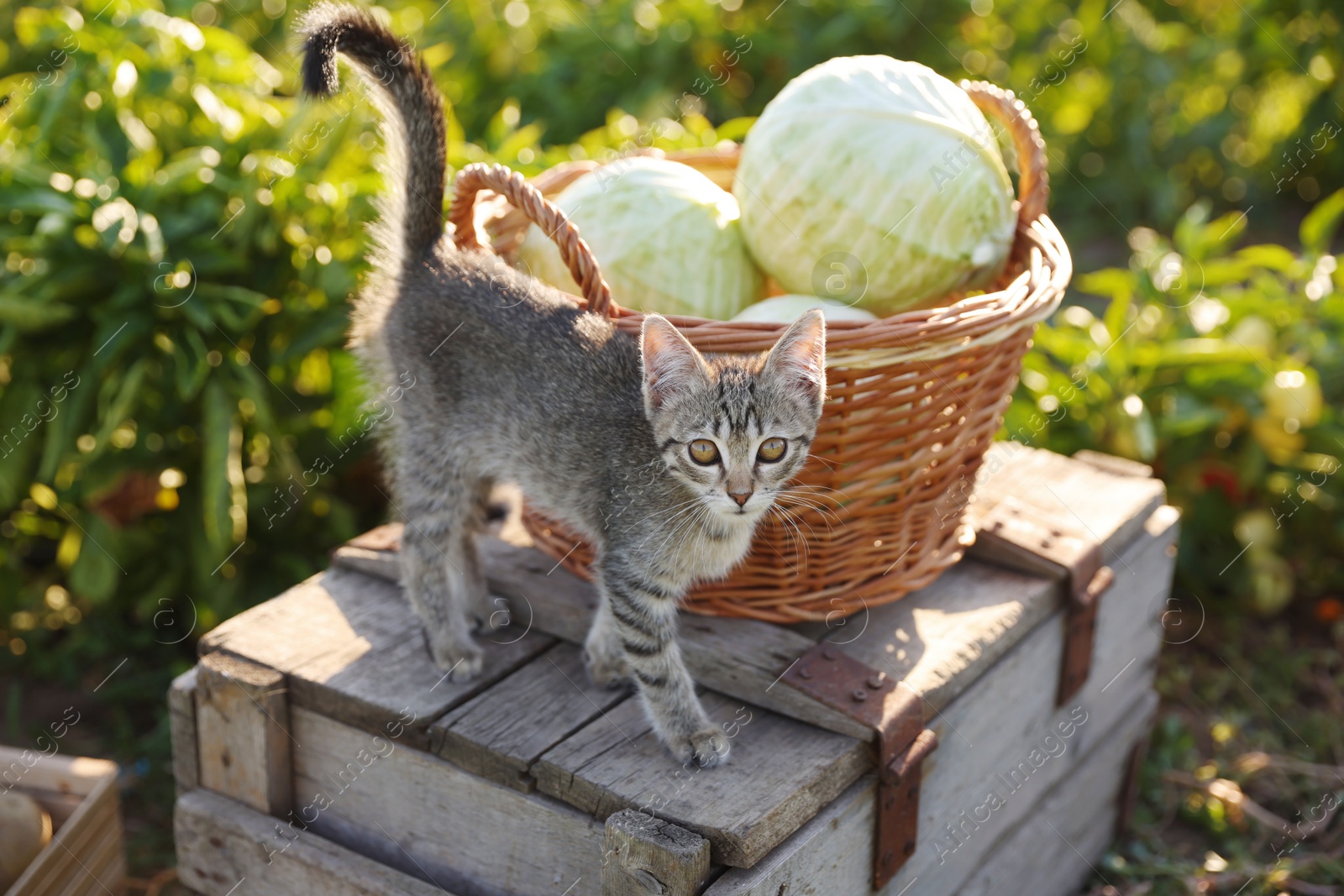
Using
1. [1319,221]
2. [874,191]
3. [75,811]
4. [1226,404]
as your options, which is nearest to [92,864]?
[75,811]

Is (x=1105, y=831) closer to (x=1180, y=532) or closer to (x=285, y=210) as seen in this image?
(x=1180, y=532)

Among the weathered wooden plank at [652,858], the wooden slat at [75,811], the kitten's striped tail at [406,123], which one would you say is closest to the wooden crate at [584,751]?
the weathered wooden plank at [652,858]

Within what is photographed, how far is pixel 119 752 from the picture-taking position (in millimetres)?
3271

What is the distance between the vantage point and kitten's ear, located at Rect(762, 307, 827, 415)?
1.85 meters

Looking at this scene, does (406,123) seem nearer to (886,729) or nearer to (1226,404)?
(886,729)

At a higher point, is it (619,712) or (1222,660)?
(619,712)

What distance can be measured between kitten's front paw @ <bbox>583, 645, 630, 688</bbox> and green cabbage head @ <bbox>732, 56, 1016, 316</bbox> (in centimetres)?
87

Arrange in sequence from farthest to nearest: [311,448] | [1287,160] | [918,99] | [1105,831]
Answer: [1287,160] < [311,448] < [1105,831] < [918,99]

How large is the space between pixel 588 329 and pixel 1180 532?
251 cm

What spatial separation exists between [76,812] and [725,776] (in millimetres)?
1483

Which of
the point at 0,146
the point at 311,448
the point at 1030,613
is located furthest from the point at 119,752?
the point at 1030,613

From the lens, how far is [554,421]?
214 centimetres

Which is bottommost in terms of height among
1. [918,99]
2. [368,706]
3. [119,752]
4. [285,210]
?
[119,752]

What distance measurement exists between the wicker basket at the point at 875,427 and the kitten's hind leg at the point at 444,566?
19 centimetres
